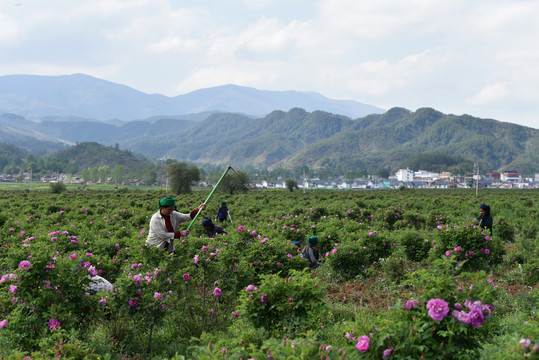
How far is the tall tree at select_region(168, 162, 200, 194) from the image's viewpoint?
66.9 m

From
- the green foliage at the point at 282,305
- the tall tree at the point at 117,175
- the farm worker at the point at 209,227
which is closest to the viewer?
the green foliage at the point at 282,305

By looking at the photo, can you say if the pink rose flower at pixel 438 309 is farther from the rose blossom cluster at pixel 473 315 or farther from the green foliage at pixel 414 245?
the green foliage at pixel 414 245

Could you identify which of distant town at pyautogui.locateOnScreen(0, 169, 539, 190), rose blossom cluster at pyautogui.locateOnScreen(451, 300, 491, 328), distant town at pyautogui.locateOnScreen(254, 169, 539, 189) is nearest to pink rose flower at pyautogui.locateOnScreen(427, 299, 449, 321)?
rose blossom cluster at pyautogui.locateOnScreen(451, 300, 491, 328)

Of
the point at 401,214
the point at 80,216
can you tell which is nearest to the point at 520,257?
the point at 401,214

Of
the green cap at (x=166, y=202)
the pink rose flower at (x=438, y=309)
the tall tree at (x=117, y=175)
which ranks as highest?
the green cap at (x=166, y=202)

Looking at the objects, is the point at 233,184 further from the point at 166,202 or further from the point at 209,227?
the point at 166,202

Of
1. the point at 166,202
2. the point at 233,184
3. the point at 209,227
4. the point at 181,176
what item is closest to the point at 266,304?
the point at 166,202

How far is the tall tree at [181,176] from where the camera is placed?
219ft

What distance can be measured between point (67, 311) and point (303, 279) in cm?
294

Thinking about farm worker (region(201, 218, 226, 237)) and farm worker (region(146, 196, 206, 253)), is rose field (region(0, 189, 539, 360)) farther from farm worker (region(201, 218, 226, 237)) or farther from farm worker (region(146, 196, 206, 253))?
farm worker (region(201, 218, 226, 237))

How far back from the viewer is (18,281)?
4895mm

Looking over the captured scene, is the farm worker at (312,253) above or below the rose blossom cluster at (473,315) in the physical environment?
below

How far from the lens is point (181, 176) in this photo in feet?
220

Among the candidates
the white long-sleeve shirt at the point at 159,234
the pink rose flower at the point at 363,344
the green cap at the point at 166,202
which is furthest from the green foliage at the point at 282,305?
the green cap at the point at 166,202
